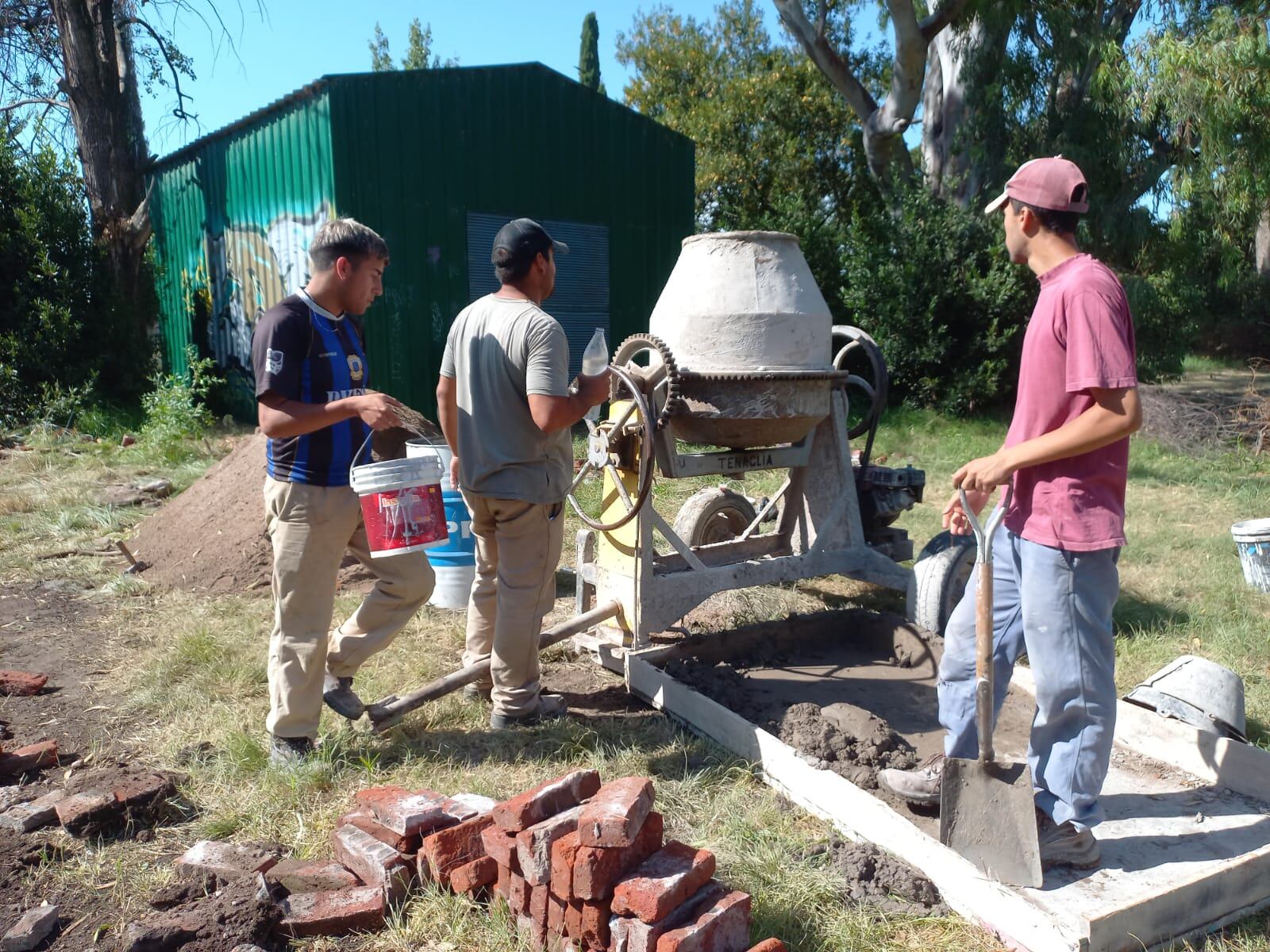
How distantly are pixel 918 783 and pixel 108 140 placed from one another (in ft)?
49.7

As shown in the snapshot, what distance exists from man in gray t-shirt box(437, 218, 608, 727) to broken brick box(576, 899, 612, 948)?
1586 millimetres

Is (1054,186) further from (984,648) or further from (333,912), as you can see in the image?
(333,912)

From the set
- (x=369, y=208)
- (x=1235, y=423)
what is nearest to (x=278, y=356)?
(x=369, y=208)

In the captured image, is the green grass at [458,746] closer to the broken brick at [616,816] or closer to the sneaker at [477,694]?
the sneaker at [477,694]

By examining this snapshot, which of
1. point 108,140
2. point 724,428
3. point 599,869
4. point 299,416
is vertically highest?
point 108,140

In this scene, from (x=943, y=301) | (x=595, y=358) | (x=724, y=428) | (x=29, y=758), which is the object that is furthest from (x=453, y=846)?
(x=943, y=301)

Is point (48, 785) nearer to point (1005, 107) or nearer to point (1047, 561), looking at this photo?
point (1047, 561)

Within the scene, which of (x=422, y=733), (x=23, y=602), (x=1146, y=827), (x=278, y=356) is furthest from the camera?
(x=23, y=602)

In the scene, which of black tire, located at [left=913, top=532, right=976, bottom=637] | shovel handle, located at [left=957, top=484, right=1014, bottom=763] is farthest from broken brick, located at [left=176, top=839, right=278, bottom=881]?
black tire, located at [left=913, top=532, right=976, bottom=637]

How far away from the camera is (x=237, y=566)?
20.8 ft

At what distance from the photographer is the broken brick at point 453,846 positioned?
280 centimetres

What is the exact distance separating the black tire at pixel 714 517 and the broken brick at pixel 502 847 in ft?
11.7

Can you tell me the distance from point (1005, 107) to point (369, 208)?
909 cm

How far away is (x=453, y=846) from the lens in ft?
9.27
